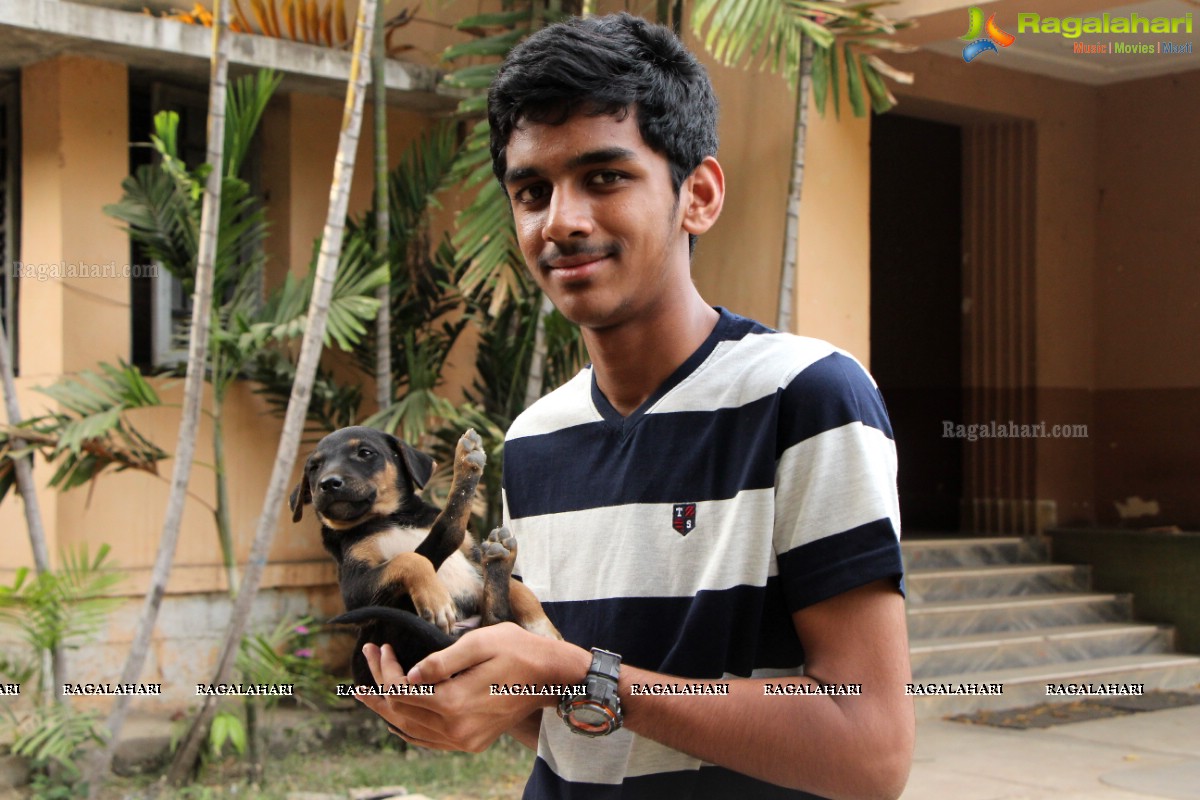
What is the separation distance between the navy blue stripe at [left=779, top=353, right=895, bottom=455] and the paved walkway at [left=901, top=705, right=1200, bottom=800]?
4.30 metres

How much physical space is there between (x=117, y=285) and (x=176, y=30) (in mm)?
1348

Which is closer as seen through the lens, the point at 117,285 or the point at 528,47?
the point at 528,47

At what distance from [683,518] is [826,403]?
240 mm

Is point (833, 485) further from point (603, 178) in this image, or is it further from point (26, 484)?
point (26, 484)

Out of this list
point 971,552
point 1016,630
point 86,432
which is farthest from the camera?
point 971,552

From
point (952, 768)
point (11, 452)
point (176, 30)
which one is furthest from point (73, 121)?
point (952, 768)

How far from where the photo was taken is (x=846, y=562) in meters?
1.46

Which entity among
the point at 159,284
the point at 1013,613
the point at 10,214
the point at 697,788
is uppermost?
the point at 10,214

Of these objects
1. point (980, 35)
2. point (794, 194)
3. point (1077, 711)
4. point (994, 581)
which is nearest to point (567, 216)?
point (794, 194)

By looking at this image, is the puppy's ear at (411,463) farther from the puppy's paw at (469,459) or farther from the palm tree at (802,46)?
the palm tree at (802,46)

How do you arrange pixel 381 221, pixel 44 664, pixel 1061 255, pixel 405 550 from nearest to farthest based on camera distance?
pixel 405 550
pixel 44 664
pixel 381 221
pixel 1061 255

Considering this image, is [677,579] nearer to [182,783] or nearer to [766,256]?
[182,783]

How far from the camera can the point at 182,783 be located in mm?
5719

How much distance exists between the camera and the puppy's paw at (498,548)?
1484 millimetres
